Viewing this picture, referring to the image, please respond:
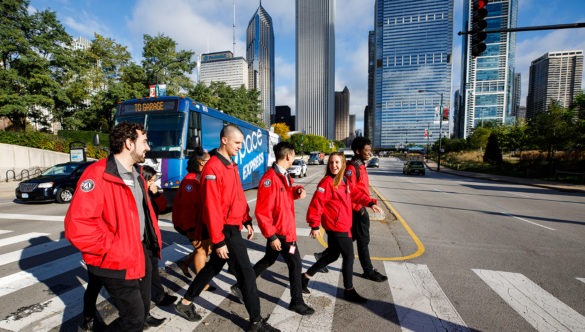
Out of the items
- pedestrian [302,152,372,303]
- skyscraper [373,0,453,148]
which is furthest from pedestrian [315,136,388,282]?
skyscraper [373,0,453,148]

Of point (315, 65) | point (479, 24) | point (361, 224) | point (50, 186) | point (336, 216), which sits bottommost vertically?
point (50, 186)

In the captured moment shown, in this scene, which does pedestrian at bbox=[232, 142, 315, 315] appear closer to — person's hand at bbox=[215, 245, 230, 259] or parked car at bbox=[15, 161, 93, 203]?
person's hand at bbox=[215, 245, 230, 259]

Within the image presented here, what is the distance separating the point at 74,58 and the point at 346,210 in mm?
29760

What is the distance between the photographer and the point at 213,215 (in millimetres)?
2576

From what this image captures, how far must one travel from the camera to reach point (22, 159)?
19500mm

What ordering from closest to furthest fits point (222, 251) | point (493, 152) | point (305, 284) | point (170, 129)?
1. point (222, 251)
2. point (305, 284)
3. point (170, 129)
4. point (493, 152)

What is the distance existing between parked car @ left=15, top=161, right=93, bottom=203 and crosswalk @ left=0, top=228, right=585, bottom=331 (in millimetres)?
6523

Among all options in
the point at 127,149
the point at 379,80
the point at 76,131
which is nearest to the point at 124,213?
the point at 127,149

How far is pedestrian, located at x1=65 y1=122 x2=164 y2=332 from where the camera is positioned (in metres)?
1.85

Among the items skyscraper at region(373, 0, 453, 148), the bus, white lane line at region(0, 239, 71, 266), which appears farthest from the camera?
skyscraper at region(373, 0, 453, 148)

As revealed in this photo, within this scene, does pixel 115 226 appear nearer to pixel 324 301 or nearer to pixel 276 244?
pixel 276 244

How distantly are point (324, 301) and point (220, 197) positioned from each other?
1899mm

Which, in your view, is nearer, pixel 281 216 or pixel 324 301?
pixel 281 216

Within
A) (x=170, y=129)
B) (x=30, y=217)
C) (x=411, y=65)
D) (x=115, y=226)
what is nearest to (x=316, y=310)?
(x=115, y=226)
